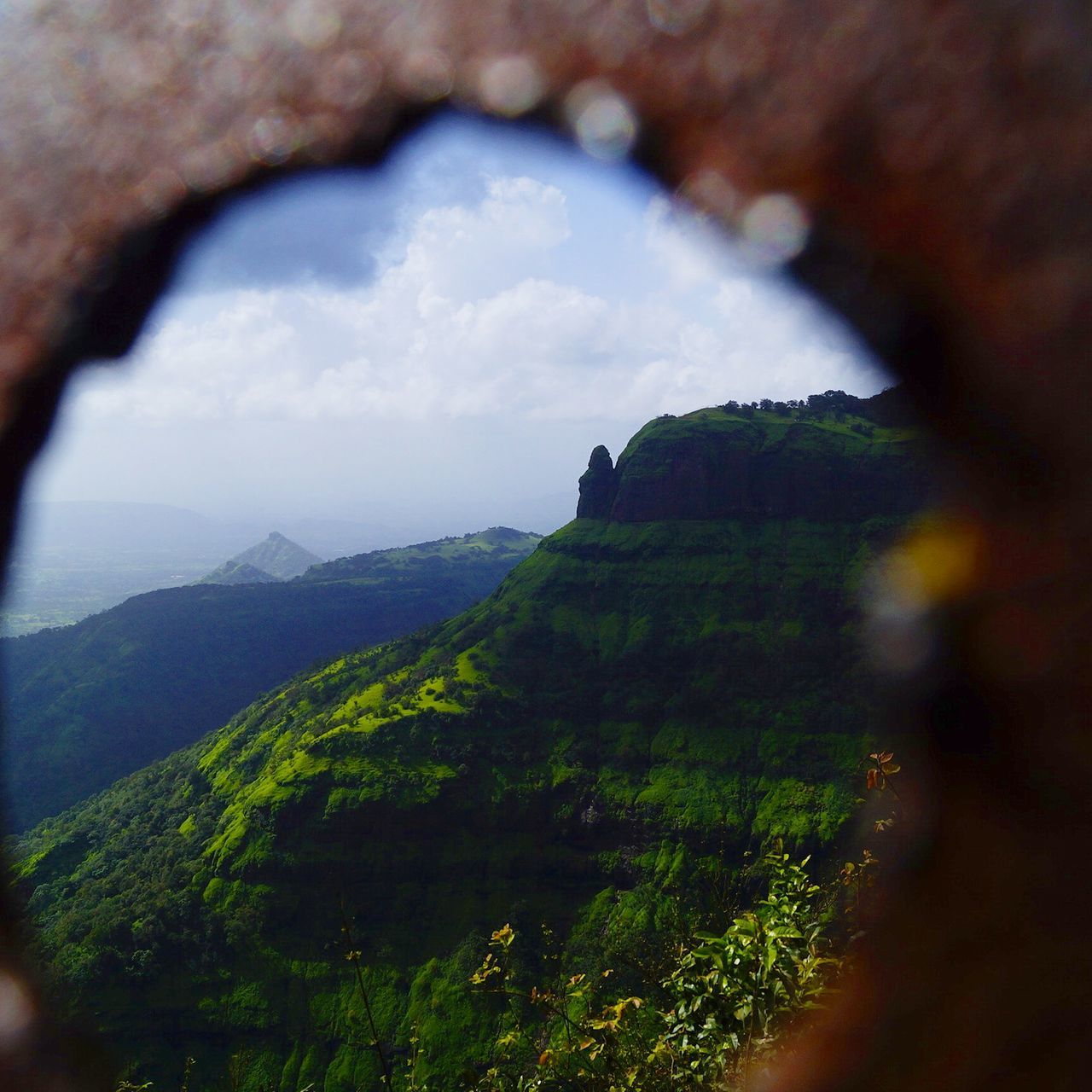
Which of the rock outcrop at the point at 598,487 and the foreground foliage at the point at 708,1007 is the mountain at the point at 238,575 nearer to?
the rock outcrop at the point at 598,487

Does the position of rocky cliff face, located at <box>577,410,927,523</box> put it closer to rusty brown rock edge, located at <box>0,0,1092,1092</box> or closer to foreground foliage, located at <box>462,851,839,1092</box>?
foreground foliage, located at <box>462,851,839,1092</box>

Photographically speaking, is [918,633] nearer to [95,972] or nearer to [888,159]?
[888,159]

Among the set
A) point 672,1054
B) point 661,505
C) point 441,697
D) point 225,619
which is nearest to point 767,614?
point 661,505

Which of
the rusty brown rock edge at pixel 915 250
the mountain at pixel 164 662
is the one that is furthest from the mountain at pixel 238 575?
the rusty brown rock edge at pixel 915 250

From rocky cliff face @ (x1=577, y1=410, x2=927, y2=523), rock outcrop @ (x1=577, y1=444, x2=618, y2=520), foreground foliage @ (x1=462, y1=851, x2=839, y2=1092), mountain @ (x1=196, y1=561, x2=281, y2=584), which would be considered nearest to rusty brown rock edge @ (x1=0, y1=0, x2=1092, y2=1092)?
foreground foliage @ (x1=462, y1=851, x2=839, y2=1092)

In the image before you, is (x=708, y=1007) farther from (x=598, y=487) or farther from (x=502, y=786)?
(x=598, y=487)

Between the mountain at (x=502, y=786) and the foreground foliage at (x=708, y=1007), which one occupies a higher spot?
the foreground foliage at (x=708, y=1007)

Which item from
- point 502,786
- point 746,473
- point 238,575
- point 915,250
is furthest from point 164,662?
point 915,250
